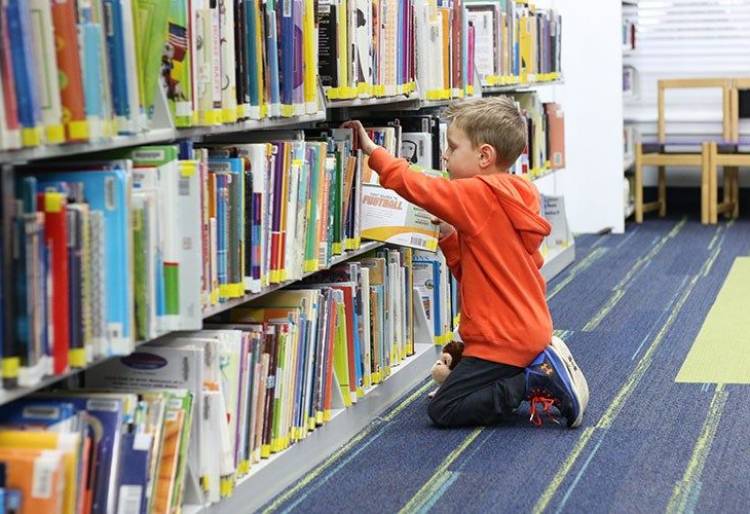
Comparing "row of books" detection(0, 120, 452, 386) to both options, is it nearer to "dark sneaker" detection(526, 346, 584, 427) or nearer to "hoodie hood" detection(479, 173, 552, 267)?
"hoodie hood" detection(479, 173, 552, 267)

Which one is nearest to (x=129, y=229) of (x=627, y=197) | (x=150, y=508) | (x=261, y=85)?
(x=150, y=508)

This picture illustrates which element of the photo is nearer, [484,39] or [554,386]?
[554,386]

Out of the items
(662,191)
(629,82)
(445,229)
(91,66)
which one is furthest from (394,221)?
(662,191)

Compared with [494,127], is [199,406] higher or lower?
lower

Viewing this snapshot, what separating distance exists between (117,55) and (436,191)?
1.33m

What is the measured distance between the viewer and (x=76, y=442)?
7.40 feet

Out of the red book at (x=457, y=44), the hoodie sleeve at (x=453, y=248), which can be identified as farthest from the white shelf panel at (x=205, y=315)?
the red book at (x=457, y=44)

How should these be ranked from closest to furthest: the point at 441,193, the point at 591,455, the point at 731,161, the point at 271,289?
1. the point at 271,289
2. the point at 591,455
3. the point at 441,193
4. the point at 731,161

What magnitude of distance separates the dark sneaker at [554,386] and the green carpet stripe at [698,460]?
0.36m

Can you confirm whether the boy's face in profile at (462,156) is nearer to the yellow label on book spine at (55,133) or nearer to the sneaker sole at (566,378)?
the sneaker sole at (566,378)

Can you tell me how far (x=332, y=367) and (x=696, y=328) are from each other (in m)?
2.14

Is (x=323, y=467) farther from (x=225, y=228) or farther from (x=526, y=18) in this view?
(x=526, y=18)

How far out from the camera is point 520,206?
3.66m

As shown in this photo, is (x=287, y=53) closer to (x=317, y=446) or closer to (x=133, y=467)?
(x=317, y=446)
